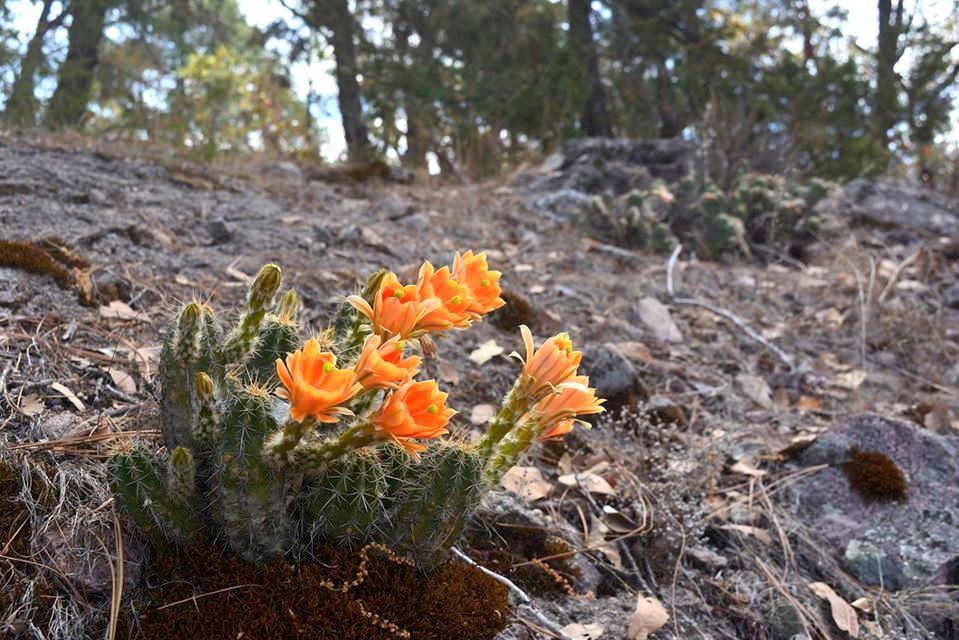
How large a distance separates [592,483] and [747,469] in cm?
67

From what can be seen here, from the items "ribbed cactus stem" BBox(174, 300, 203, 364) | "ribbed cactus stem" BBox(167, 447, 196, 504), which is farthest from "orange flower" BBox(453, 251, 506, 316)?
"ribbed cactus stem" BBox(167, 447, 196, 504)

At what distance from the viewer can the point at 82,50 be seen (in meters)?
8.76

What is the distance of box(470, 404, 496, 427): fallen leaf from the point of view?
2811 millimetres

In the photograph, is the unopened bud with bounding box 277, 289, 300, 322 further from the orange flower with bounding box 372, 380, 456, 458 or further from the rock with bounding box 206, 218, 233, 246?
the rock with bounding box 206, 218, 233, 246

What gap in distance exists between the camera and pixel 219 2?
10289 mm

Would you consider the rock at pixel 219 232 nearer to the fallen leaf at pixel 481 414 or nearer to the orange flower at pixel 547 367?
the fallen leaf at pixel 481 414

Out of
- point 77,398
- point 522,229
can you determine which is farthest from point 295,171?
point 77,398

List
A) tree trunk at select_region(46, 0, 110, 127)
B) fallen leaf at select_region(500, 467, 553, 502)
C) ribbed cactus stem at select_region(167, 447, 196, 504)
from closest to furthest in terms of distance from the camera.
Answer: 1. ribbed cactus stem at select_region(167, 447, 196, 504)
2. fallen leaf at select_region(500, 467, 553, 502)
3. tree trunk at select_region(46, 0, 110, 127)

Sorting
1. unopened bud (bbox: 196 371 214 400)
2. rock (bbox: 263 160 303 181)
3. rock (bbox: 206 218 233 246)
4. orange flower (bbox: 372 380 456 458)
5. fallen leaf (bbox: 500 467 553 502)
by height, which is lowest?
fallen leaf (bbox: 500 467 553 502)

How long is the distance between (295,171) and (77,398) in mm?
4673

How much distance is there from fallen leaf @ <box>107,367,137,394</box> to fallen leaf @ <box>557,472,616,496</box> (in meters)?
1.38

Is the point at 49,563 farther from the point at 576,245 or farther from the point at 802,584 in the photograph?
the point at 576,245

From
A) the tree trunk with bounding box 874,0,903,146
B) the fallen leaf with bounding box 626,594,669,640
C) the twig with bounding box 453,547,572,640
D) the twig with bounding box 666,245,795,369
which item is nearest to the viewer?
the twig with bounding box 453,547,572,640

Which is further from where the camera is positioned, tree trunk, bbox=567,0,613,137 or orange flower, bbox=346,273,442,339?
tree trunk, bbox=567,0,613,137
